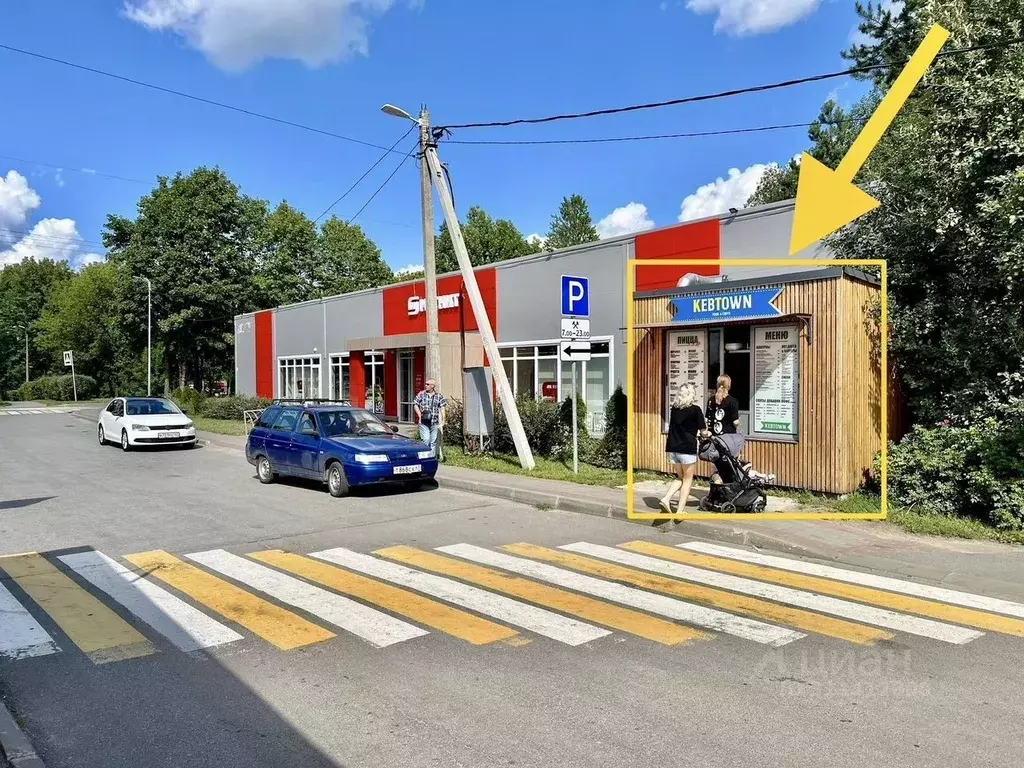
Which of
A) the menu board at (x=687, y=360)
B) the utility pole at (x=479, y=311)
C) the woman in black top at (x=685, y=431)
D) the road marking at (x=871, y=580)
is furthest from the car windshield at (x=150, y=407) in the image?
the road marking at (x=871, y=580)

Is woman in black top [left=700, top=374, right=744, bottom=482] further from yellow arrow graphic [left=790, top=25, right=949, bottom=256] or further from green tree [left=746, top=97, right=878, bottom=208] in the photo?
green tree [left=746, top=97, right=878, bottom=208]

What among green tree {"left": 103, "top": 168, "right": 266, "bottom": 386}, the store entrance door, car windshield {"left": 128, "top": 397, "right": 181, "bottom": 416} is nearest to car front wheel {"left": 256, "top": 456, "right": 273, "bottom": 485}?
car windshield {"left": 128, "top": 397, "right": 181, "bottom": 416}

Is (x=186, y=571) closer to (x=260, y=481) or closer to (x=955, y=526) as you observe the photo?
A: (x=260, y=481)

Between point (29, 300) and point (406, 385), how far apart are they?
68525 millimetres

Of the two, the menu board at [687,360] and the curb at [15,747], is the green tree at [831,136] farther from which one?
the curb at [15,747]

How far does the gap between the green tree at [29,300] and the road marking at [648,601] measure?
78211 mm

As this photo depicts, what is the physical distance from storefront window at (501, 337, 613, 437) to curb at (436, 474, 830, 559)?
5.29m

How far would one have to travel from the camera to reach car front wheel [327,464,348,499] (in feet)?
39.4

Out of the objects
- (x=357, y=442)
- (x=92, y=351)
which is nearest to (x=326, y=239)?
(x=92, y=351)

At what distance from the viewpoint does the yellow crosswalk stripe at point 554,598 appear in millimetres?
5480

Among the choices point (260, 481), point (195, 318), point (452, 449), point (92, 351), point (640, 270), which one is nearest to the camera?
point (260, 481)

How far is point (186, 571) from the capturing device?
7418mm

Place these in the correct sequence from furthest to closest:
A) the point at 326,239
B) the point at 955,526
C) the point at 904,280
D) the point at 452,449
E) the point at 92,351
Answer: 1. the point at 92,351
2. the point at 326,239
3. the point at 452,449
4. the point at 904,280
5. the point at 955,526

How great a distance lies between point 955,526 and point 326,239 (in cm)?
5272
